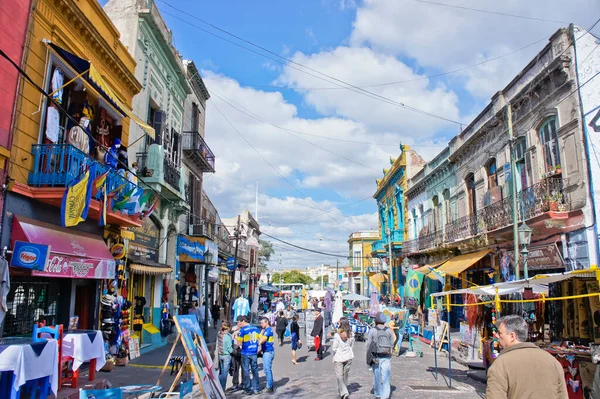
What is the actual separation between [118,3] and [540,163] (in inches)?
603

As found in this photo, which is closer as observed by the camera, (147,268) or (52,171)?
(52,171)

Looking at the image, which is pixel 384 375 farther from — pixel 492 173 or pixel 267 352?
pixel 492 173

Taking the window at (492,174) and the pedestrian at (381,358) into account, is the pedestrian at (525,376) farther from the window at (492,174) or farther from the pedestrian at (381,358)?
the window at (492,174)

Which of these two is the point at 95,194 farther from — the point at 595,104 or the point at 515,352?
the point at 595,104

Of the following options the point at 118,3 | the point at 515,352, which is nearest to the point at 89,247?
the point at 118,3

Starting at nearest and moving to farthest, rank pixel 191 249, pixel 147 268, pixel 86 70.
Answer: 1. pixel 86 70
2. pixel 147 268
3. pixel 191 249

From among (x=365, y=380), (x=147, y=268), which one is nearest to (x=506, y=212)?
(x=365, y=380)

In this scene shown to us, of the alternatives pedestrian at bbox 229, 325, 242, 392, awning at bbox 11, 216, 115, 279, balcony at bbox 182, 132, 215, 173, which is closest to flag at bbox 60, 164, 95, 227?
awning at bbox 11, 216, 115, 279

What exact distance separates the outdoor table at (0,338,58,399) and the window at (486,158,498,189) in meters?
16.7

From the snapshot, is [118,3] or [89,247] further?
[118,3]

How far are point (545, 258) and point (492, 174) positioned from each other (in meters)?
5.90

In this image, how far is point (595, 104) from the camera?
12711 millimetres

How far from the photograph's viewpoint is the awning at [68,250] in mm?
9141

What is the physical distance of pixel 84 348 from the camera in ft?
26.9
